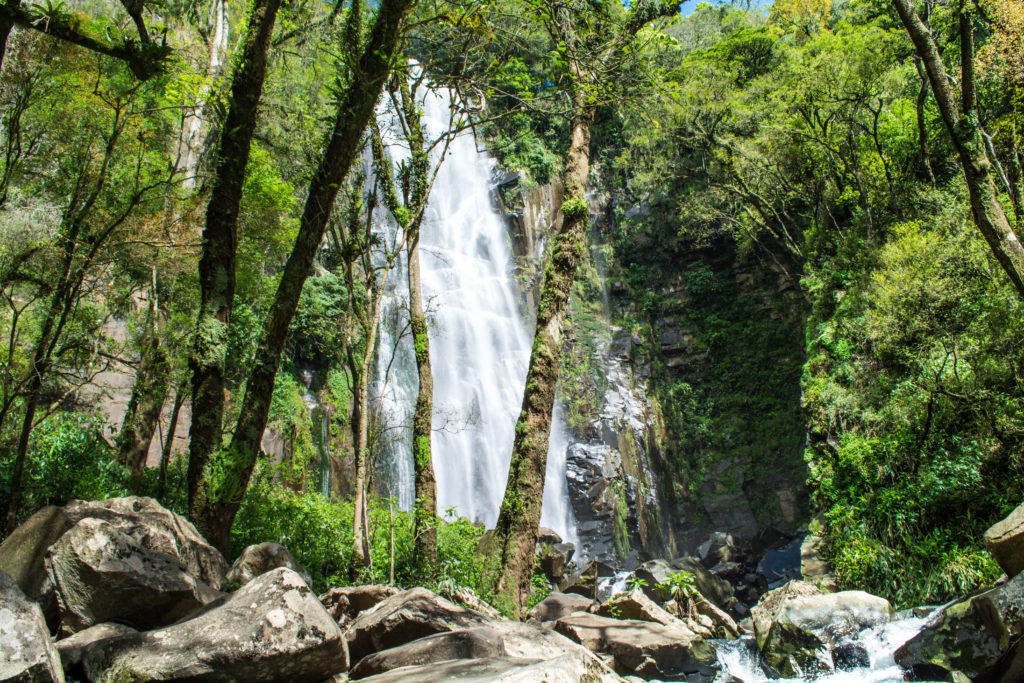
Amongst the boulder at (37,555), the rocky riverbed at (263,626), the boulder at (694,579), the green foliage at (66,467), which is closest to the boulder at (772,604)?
the rocky riverbed at (263,626)

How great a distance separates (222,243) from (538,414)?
11.2 feet

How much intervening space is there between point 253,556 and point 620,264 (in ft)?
67.5

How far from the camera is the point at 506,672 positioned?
2771mm

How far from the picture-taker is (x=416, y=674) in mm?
3121

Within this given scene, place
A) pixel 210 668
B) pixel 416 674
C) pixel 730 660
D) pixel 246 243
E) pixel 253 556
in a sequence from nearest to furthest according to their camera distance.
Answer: pixel 210 668, pixel 416 674, pixel 253 556, pixel 730 660, pixel 246 243

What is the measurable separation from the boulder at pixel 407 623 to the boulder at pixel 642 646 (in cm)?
370

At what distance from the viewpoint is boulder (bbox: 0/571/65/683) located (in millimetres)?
2381

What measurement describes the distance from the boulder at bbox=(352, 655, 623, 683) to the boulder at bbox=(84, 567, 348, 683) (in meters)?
0.36

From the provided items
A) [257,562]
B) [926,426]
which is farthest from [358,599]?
[926,426]

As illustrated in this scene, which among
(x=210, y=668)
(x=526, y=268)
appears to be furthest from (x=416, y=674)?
(x=526, y=268)

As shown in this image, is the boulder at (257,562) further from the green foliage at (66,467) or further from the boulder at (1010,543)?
the boulder at (1010,543)

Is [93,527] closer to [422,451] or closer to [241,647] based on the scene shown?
[241,647]

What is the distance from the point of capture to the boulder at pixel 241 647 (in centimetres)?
285

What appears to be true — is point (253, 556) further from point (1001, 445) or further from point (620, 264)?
point (620, 264)
